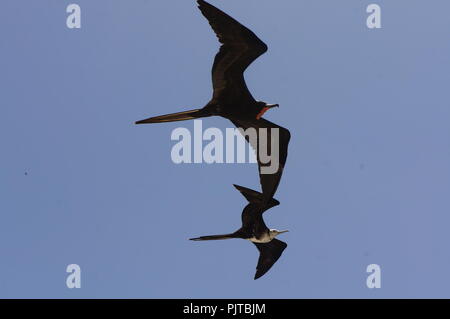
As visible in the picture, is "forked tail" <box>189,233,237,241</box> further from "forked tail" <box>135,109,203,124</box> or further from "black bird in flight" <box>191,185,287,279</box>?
"forked tail" <box>135,109,203,124</box>

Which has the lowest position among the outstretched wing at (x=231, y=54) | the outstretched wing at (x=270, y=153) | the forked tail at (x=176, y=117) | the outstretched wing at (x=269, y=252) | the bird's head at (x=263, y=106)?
the outstretched wing at (x=269, y=252)

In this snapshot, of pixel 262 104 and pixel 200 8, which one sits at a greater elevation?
pixel 200 8

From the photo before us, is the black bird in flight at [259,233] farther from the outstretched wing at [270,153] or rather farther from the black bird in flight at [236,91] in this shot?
the outstretched wing at [270,153]

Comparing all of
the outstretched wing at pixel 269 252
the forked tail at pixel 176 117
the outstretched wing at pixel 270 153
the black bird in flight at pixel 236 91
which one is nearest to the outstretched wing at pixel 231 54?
the black bird in flight at pixel 236 91

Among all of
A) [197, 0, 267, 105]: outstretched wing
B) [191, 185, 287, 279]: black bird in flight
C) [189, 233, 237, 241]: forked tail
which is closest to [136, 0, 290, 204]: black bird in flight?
[197, 0, 267, 105]: outstretched wing

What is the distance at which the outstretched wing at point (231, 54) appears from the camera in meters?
10.8

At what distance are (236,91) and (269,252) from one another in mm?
3038

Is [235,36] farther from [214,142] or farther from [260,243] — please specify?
[260,243]

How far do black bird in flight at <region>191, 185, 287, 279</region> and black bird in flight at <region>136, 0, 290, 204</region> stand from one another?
0.80ft

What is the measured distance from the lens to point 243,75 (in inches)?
455
